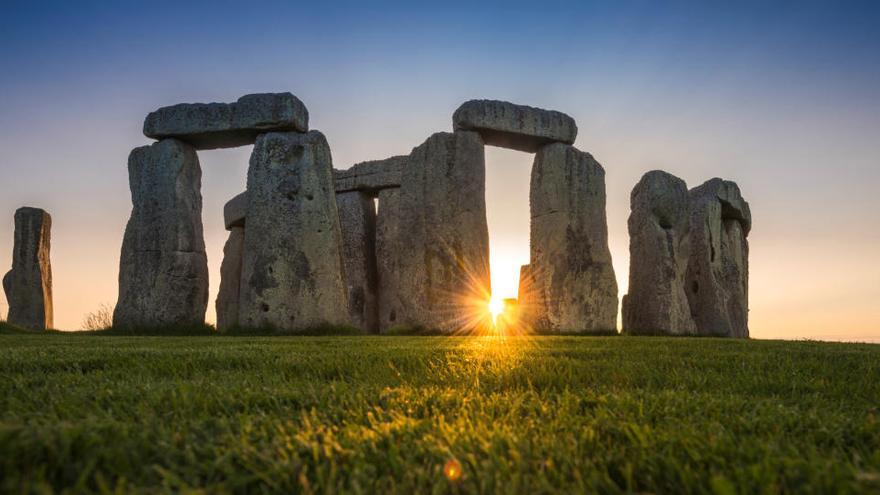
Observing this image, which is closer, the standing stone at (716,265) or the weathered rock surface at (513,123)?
the weathered rock surface at (513,123)

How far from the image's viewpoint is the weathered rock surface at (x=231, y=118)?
1074 centimetres

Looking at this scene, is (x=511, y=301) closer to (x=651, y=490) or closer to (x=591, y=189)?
(x=591, y=189)

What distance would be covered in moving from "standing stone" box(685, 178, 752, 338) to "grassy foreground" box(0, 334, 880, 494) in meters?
9.98

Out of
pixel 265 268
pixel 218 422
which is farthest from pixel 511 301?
pixel 218 422

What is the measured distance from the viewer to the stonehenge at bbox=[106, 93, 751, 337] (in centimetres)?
1061

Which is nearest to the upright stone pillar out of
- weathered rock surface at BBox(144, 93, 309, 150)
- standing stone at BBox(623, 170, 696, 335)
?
weathered rock surface at BBox(144, 93, 309, 150)

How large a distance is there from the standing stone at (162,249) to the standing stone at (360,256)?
4204mm

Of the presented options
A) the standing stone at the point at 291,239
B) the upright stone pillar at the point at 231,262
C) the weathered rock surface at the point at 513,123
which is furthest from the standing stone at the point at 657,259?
the upright stone pillar at the point at 231,262

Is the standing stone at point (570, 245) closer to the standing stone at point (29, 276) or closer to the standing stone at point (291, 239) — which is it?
the standing stone at point (291, 239)

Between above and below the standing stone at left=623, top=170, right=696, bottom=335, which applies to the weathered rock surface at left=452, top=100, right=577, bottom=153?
above

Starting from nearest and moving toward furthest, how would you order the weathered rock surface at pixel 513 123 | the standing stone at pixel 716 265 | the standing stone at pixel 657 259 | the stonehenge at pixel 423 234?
the stonehenge at pixel 423 234
the weathered rock surface at pixel 513 123
the standing stone at pixel 657 259
the standing stone at pixel 716 265

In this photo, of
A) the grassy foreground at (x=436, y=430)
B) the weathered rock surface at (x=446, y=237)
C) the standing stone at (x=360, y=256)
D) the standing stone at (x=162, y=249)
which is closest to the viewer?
the grassy foreground at (x=436, y=430)

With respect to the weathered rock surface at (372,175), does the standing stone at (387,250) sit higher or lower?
lower

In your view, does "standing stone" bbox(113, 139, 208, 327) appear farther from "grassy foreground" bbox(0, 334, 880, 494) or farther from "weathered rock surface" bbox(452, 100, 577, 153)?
"grassy foreground" bbox(0, 334, 880, 494)
